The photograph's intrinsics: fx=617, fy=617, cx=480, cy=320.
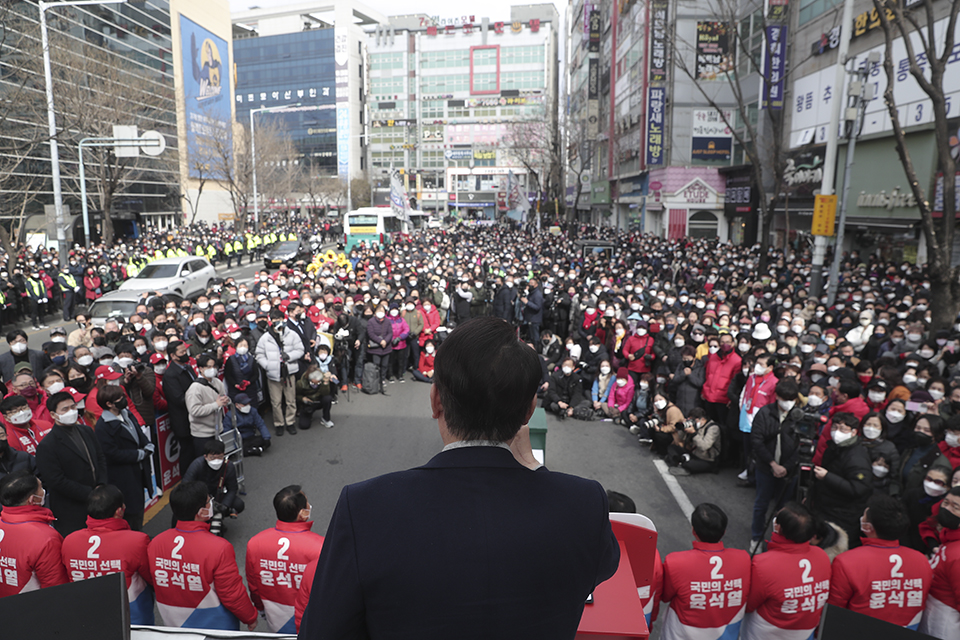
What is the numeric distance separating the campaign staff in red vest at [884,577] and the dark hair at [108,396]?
19.3 ft

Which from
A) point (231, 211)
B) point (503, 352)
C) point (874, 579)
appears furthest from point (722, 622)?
point (231, 211)

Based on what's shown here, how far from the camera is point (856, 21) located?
858 inches

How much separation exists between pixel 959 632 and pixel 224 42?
245 ft

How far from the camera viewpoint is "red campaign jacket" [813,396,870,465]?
237 inches

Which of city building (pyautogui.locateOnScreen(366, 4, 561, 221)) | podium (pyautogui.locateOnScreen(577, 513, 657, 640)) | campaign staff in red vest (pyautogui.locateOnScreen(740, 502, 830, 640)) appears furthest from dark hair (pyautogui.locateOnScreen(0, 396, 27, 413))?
city building (pyautogui.locateOnScreen(366, 4, 561, 221))

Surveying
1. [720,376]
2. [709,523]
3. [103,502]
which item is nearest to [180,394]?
[103,502]

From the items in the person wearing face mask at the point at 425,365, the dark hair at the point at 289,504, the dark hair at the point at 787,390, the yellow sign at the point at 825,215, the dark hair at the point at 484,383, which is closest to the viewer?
the dark hair at the point at 484,383

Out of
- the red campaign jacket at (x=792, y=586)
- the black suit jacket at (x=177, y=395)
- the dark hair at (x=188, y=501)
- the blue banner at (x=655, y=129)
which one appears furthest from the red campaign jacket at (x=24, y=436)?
the blue banner at (x=655, y=129)

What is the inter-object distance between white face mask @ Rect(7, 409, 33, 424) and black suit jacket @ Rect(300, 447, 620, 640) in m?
5.67

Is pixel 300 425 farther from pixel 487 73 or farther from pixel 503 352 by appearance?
pixel 487 73

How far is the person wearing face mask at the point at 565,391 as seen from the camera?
1063 cm

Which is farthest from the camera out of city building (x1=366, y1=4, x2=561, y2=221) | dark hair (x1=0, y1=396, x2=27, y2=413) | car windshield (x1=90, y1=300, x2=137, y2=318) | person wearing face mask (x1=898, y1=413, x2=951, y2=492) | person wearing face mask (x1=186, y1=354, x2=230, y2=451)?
city building (x1=366, y1=4, x2=561, y2=221)

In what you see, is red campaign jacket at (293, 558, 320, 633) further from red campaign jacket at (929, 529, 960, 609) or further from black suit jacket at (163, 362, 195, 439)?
black suit jacket at (163, 362, 195, 439)

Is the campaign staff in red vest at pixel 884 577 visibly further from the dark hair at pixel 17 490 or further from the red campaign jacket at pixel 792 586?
the dark hair at pixel 17 490
